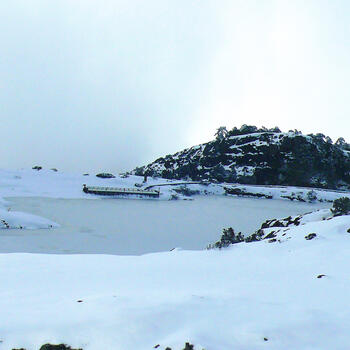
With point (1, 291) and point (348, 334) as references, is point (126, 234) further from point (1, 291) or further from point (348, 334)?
point (348, 334)

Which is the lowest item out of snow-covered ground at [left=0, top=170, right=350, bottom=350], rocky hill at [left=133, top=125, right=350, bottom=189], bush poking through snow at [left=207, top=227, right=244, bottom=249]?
bush poking through snow at [left=207, top=227, right=244, bottom=249]

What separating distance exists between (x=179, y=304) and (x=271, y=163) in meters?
123

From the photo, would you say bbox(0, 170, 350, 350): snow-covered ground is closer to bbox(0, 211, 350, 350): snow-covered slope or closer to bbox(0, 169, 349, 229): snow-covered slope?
bbox(0, 211, 350, 350): snow-covered slope

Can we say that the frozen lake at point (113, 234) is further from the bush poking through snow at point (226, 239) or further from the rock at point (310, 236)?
the rock at point (310, 236)

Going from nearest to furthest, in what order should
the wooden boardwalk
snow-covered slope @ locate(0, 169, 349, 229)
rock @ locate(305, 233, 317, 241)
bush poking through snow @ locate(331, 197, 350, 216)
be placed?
1. rock @ locate(305, 233, 317, 241)
2. bush poking through snow @ locate(331, 197, 350, 216)
3. snow-covered slope @ locate(0, 169, 349, 229)
4. the wooden boardwalk

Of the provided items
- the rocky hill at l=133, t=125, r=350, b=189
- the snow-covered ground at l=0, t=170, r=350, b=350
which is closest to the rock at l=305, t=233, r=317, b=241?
the snow-covered ground at l=0, t=170, r=350, b=350

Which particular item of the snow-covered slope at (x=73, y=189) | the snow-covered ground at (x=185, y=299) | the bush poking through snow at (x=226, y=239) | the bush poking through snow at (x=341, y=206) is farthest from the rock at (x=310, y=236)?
the snow-covered slope at (x=73, y=189)

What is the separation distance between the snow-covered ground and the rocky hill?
10408cm

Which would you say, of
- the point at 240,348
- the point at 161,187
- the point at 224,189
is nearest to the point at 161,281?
the point at 240,348

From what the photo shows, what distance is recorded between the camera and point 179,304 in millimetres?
5121

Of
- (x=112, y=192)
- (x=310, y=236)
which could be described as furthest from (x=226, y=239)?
(x=112, y=192)

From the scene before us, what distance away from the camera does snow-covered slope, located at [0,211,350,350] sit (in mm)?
4219

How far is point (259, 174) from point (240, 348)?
395 feet

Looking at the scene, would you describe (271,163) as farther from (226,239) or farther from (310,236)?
(310,236)
